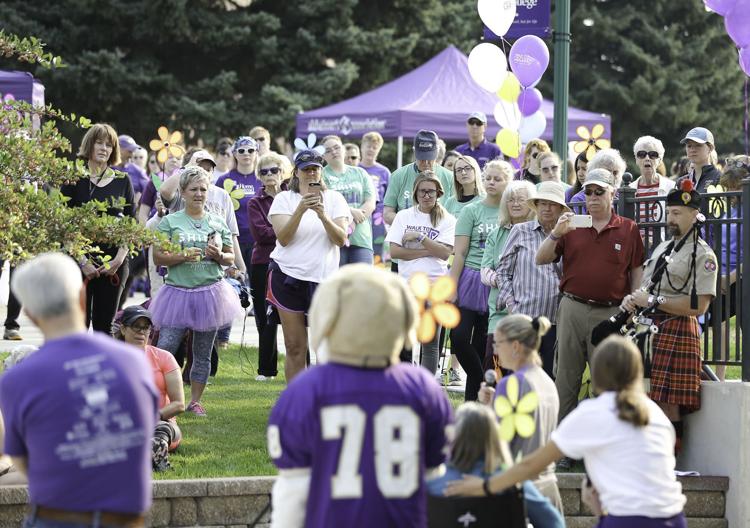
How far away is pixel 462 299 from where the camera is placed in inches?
362

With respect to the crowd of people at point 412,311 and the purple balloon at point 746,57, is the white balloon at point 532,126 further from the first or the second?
the purple balloon at point 746,57

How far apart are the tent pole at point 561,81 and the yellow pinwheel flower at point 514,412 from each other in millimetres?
6083

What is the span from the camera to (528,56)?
12.3m

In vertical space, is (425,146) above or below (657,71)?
below

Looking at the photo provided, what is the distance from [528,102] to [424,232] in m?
4.13

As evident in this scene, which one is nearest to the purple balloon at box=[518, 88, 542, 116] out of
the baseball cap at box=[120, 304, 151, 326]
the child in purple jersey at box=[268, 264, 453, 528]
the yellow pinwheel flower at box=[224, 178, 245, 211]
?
the yellow pinwheel flower at box=[224, 178, 245, 211]

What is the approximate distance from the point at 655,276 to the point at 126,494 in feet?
13.5

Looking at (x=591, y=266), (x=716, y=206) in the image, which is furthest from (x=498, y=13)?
(x=591, y=266)

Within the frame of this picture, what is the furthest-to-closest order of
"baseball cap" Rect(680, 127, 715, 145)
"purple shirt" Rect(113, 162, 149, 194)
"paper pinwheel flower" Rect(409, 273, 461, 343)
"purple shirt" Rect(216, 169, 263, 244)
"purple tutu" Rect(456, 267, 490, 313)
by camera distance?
"purple shirt" Rect(113, 162, 149, 194) → "purple shirt" Rect(216, 169, 263, 244) → "baseball cap" Rect(680, 127, 715, 145) → "purple tutu" Rect(456, 267, 490, 313) → "paper pinwheel flower" Rect(409, 273, 461, 343)

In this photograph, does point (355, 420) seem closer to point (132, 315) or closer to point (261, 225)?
point (132, 315)

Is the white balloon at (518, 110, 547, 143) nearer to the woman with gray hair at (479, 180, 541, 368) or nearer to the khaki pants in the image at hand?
the woman with gray hair at (479, 180, 541, 368)

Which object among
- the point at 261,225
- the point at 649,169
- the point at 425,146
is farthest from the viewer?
the point at 425,146

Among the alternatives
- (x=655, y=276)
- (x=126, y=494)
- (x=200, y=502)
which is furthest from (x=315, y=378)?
(x=655, y=276)

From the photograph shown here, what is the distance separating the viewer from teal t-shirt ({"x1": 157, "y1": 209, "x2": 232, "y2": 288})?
30.7 feet
